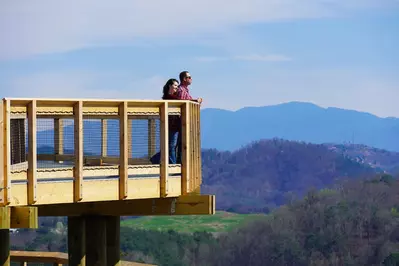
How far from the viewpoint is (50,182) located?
13.2 m

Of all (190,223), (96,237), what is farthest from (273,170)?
(96,237)

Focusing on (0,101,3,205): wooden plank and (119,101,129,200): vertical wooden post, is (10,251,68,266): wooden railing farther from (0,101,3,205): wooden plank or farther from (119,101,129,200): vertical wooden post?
(0,101,3,205): wooden plank

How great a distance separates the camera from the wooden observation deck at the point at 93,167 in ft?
42.0

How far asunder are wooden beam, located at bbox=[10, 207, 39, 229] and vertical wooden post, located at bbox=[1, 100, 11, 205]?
16 cm

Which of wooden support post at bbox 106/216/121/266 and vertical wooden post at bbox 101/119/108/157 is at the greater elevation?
vertical wooden post at bbox 101/119/108/157

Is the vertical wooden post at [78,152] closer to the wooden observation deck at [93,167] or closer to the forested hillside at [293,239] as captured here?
the wooden observation deck at [93,167]

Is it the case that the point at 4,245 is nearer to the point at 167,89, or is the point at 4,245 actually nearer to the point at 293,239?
the point at 167,89

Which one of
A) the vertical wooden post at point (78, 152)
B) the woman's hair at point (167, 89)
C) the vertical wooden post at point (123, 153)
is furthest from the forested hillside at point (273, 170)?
the vertical wooden post at point (78, 152)

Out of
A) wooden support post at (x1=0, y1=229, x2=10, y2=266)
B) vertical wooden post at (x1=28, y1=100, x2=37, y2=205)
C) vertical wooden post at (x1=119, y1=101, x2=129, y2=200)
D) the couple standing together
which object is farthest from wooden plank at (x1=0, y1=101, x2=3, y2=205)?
the couple standing together

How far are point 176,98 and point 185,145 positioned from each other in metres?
0.76

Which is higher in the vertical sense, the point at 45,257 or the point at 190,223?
the point at 45,257

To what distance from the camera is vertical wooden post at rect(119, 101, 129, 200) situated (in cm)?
1416

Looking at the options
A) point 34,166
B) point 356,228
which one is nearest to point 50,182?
point 34,166

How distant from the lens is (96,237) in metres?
16.1
